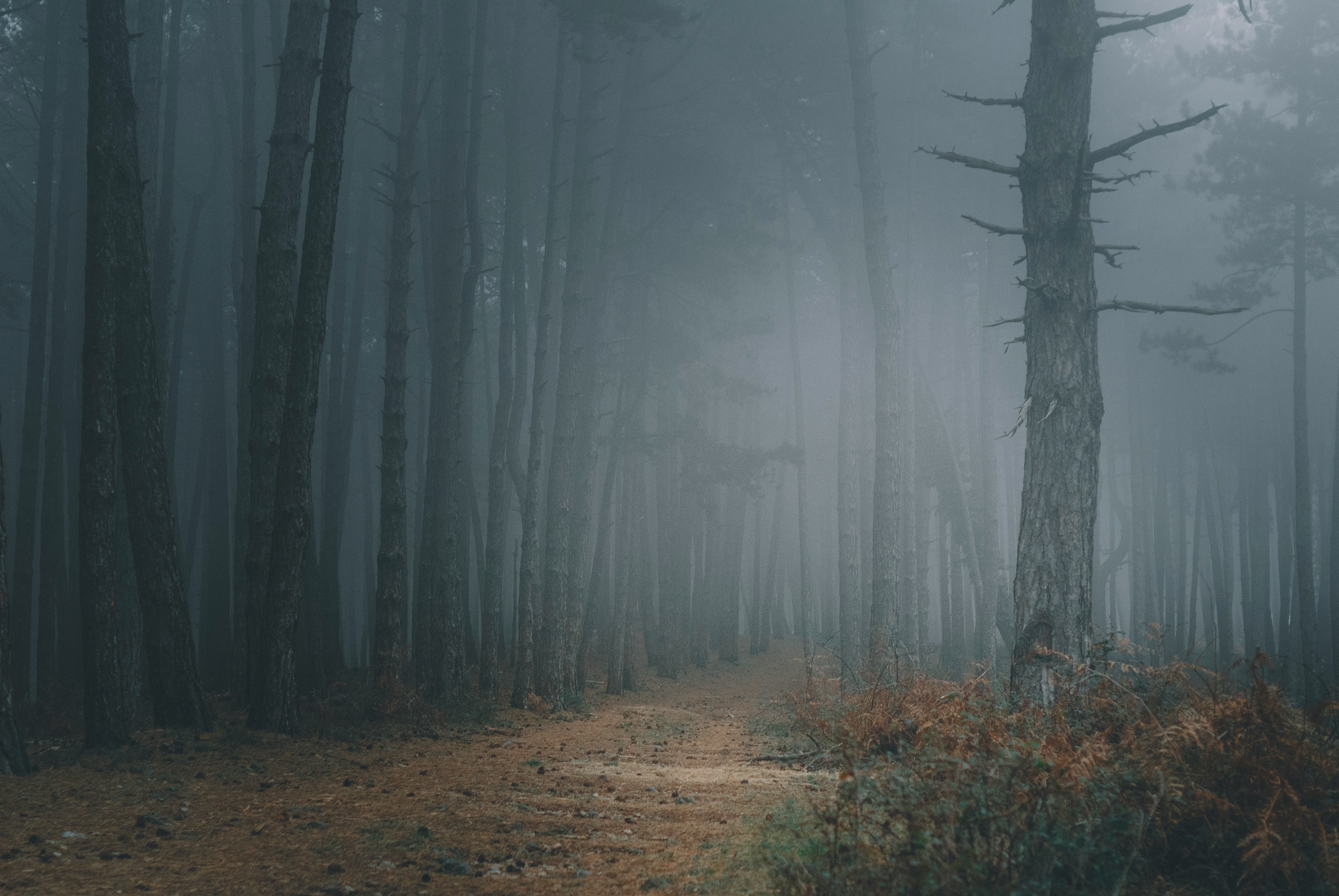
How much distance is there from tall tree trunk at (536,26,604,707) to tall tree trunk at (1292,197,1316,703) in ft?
44.4

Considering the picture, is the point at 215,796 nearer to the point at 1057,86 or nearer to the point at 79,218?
the point at 1057,86

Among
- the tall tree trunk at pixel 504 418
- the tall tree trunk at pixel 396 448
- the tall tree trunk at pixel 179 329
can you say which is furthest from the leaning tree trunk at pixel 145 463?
the tall tree trunk at pixel 179 329

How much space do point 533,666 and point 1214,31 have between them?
30968 millimetres

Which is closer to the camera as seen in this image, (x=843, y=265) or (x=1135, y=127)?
(x=843, y=265)

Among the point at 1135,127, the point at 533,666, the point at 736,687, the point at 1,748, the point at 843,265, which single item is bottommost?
the point at 736,687

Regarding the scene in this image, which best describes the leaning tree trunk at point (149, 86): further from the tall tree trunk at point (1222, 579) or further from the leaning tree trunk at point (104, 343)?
the tall tree trunk at point (1222, 579)

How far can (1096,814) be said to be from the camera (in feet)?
12.1

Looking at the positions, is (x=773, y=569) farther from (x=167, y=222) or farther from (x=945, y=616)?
(x=167, y=222)

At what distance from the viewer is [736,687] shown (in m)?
18.8

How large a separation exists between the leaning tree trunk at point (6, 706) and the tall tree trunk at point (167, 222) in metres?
5.09

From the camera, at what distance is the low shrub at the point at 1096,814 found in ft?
10.5

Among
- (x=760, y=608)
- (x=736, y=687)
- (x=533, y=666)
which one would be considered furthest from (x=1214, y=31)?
(x=533, y=666)

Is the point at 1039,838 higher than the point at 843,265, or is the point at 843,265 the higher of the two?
the point at 843,265

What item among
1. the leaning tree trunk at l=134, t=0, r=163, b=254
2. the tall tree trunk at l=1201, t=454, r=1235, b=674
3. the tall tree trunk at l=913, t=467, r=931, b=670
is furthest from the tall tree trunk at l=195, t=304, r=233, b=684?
the tall tree trunk at l=1201, t=454, r=1235, b=674
